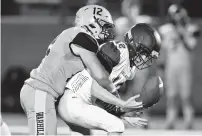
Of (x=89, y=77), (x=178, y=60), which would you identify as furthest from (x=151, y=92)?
(x=178, y=60)

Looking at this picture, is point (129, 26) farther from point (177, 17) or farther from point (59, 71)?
point (59, 71)

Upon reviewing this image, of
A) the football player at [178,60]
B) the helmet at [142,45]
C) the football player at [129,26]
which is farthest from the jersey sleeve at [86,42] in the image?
the football player at [178,60]

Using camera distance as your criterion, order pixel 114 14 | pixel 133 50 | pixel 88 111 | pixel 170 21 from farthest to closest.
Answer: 1. pixel 114 14
2. pixel 170 21
3. pixel 133 50
4. pixel 88 111

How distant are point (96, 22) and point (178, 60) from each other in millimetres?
4081

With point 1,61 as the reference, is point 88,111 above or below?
below

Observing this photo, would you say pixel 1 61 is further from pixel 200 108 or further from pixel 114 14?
pixel 200 108

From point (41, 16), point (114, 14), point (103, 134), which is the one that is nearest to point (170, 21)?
point (114, 14)

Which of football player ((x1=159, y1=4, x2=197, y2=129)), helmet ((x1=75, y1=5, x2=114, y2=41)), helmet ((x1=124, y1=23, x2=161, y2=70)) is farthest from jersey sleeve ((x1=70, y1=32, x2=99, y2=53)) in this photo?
football player ((x1=159, y1=4, x2=197, y2=129))

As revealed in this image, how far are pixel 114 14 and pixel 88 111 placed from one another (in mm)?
5684

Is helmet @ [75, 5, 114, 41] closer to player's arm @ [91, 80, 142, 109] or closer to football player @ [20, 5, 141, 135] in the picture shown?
football player @ [20, 5, 141, 135]

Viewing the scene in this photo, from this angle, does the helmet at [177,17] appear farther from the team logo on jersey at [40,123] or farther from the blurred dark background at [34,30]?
the team logo on jersey at [40,123]

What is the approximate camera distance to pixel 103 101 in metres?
4.69

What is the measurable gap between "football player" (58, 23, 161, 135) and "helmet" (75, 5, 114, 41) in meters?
0.16

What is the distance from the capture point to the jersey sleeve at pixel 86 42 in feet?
15.0
